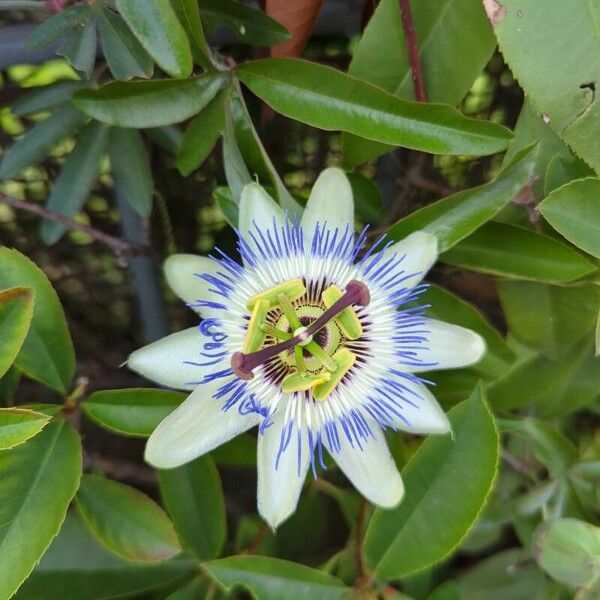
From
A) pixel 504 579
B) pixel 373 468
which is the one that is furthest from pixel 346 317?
pixel 504 579

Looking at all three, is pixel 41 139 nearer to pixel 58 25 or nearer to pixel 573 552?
pixel 58 25

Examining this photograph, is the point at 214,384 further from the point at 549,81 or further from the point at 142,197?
the point at 549,81

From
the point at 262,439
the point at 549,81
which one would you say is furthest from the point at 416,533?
the point at 549,81

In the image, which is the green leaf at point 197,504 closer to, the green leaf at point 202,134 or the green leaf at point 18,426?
the green leaf at point 18,426

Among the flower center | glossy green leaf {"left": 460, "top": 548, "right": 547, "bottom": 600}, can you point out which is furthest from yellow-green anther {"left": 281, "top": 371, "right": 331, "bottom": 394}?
glossy green leaf {"left": 460, "top": 548, "right": 547, "bottom": 600}

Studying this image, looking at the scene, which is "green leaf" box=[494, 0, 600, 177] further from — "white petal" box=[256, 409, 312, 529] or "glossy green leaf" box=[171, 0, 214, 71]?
"white petal" box=[256, 409, 312, 529]

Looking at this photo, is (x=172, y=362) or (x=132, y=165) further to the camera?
(x=132, y=165)
